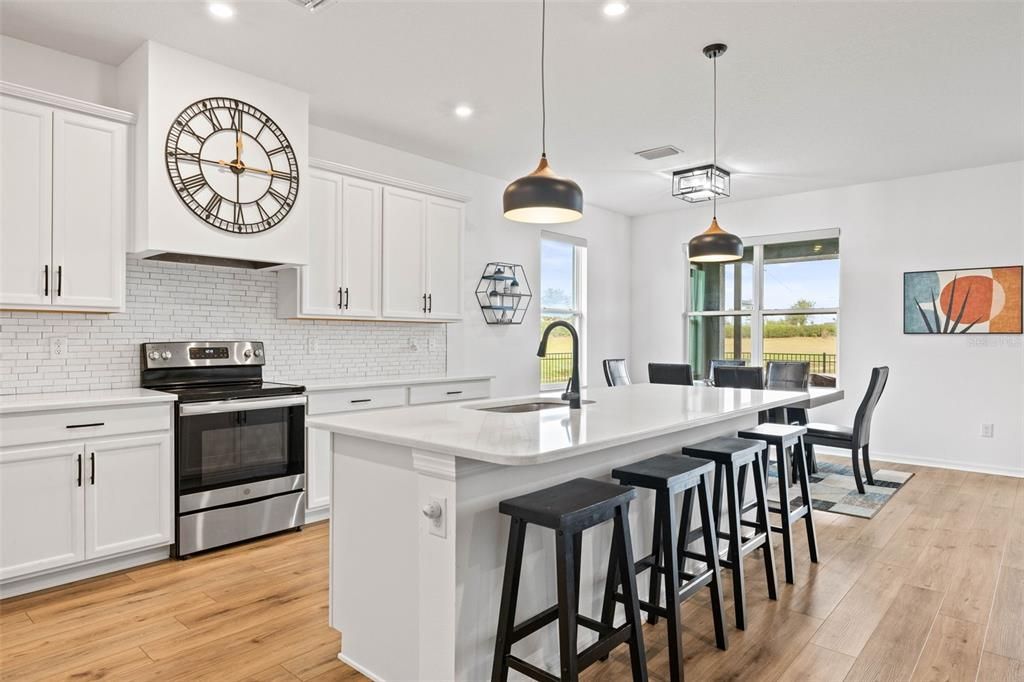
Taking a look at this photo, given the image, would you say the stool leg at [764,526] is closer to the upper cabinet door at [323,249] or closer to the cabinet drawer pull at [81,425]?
the upper cabinet door at [323,249]

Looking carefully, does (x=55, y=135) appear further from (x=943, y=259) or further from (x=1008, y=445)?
(x=1008, y=445)

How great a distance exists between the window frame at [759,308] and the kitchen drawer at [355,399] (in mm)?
3895

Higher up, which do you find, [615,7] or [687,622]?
[615,7]

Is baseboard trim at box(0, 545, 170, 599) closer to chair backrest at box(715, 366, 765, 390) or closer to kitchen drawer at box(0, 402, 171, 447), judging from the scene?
kitchen drawer at box(0, 402, 171, 447)

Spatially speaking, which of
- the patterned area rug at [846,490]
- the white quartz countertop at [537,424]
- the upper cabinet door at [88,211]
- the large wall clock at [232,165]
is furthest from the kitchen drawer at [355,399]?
the patterned area rug at [846,490]

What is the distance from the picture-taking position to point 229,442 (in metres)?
3.50

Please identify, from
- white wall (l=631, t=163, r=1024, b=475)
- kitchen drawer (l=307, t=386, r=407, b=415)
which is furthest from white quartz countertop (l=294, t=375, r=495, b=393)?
white wall (l=631, t=163, r=1024, b=475)

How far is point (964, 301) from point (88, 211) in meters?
6.61

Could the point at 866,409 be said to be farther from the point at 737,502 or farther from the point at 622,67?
the point at 622,67

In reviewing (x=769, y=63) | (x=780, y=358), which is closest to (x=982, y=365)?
(x=780, y=358)

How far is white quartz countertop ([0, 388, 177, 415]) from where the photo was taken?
282cm

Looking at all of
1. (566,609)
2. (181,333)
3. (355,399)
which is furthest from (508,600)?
(181,333)

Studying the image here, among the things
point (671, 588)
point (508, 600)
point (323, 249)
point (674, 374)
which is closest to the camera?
point (508, 600)

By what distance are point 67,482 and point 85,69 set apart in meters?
2.22
